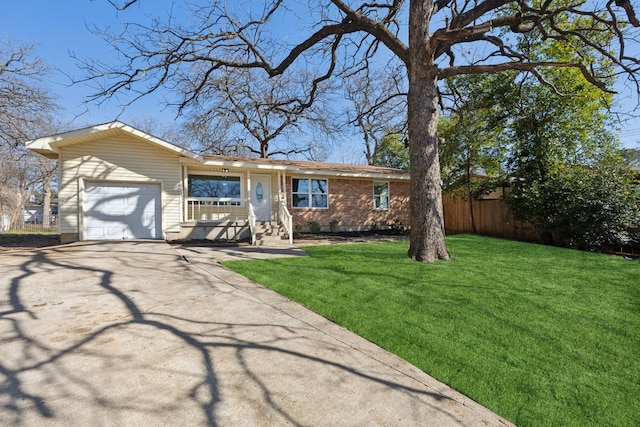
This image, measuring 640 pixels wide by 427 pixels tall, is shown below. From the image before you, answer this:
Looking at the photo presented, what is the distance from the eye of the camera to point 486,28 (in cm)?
662

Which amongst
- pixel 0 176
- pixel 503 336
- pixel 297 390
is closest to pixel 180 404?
pixel 297 390

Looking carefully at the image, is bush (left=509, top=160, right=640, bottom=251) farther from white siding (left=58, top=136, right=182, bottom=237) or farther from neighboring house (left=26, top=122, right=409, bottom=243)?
white siding (left=58, top=136, right=182, bottom=237)

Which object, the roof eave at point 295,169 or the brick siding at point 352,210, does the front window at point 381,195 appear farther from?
the roof eave at point 295,169

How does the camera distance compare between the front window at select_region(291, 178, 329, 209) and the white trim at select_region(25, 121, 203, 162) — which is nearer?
the white trim at select_region(25, 121, 203, 162)

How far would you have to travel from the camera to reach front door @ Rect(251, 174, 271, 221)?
13.3 m

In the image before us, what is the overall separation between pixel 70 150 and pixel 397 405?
11826mm

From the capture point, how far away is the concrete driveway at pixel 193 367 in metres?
2.22

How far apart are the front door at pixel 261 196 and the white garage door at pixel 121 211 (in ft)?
11.6

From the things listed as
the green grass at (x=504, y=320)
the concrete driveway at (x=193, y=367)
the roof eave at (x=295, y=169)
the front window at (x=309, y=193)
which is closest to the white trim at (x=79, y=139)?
the roof eave at (x=295, y=169)

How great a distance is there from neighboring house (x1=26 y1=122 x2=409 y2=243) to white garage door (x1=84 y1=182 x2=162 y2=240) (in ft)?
0.09

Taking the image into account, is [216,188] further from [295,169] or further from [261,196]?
[295,169]

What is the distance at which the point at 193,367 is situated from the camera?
2.74 m

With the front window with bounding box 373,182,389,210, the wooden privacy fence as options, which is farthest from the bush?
Answer: the front window with bounding box 373,182,389,210

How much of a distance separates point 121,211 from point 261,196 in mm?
4978
